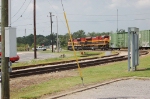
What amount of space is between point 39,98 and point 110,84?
3.39 m

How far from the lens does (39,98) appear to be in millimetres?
9195

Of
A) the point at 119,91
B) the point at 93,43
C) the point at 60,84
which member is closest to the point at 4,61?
the point at 119,91

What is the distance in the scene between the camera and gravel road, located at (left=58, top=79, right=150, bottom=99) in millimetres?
8656

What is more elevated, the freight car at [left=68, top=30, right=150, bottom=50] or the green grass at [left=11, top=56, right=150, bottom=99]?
the freight car at [left=68, top=30, right=150, bottom=50]

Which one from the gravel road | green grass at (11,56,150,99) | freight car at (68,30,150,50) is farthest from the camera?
freight car at (68,30,150,50)

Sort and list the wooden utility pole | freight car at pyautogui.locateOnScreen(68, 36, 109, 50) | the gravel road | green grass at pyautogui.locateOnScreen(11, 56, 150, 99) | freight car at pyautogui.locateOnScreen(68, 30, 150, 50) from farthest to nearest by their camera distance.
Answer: freight car at pyautogui.locateOnScreen(68, 36, 109, 50) < freight car at pyautogui.locateOnScreen(68, 30, 150, 50) < green grass at pyautogui.locateOnScreen(11, 56, 150, 99) < the gravel road < the wooden utility pole

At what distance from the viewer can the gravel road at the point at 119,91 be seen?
866cm

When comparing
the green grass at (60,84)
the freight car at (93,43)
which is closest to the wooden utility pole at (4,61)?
the green grass at (60,84)

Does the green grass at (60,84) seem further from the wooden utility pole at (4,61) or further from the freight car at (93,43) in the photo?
the freight car at (93,43)

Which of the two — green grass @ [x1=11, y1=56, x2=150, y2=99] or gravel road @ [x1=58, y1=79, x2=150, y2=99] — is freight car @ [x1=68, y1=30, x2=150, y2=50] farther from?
gravel road @ [x1=58, y1=79, x2=150, y2=99]

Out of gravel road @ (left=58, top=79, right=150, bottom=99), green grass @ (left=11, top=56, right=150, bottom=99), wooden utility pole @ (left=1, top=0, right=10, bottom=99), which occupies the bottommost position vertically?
green grass @ (left=11, top=56, right=150, bottom=99)

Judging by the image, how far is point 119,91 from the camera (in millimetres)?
9570

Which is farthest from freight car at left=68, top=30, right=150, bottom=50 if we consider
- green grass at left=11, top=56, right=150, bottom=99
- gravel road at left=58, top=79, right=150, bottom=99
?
gravel road at left=58, top=79, right=150, bottom=99

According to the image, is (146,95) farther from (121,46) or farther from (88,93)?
(121,46)
